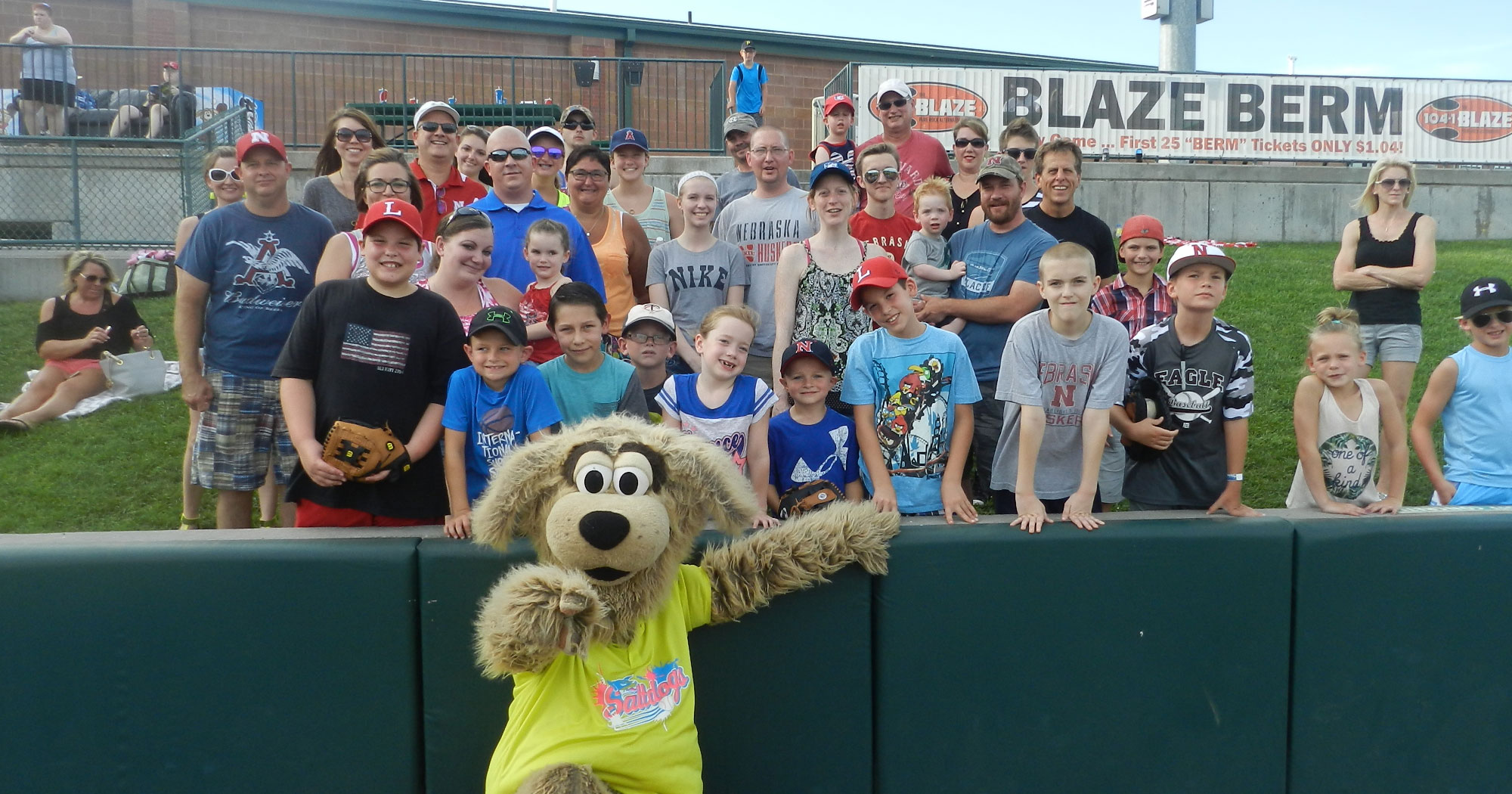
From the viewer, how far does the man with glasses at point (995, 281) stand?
5105mm

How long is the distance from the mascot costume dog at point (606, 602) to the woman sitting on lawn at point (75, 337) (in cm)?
601

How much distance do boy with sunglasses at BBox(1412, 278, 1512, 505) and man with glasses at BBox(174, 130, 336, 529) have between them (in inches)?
199

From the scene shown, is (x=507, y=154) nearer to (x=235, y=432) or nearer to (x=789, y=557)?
(x=235, y=432)

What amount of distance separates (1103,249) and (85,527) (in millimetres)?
5511

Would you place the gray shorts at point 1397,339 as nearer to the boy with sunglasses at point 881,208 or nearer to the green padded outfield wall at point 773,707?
the boy with sunglasses at point 881,208

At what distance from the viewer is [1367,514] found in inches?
143

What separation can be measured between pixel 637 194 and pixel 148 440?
3.67 metres

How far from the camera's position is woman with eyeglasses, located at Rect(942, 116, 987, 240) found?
6.29 meters

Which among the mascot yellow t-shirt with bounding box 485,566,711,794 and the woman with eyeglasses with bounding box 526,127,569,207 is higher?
the woman with eyeglasses with bounding box 526,127,569,207

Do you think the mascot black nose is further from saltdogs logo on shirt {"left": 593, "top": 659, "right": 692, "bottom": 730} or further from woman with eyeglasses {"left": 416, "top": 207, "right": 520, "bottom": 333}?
woman with eyeglasses {"left": 416, "top": 207, "right": 520, "bottom": 333}

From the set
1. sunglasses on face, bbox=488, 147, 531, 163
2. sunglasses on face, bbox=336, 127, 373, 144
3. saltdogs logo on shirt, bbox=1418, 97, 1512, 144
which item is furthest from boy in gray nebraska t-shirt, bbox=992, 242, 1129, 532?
saltdogs logo on shirt, bbox=1418, 97, 1512, 144

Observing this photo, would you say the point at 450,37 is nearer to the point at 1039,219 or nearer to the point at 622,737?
the point at 1039,219

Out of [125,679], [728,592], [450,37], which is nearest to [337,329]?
[125,679]

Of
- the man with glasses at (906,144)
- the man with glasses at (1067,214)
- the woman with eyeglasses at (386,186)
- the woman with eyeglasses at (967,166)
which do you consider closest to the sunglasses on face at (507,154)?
the woman with eyeglasses at (386,186)
